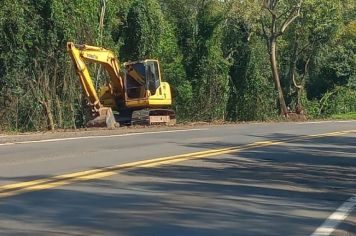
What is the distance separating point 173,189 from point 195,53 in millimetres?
38508

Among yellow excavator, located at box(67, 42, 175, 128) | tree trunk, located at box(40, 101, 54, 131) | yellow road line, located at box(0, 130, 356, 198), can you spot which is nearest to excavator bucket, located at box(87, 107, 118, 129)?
yellow excavator, located at box(67, 42, 175, 128)

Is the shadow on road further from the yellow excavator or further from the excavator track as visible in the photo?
the excavator track

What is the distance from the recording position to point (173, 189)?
1195 centimetres

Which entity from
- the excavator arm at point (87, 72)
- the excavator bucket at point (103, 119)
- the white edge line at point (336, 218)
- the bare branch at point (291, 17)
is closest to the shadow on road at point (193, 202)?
the white edge line at point (336, 218)

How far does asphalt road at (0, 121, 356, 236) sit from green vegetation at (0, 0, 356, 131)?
15334 millimetres

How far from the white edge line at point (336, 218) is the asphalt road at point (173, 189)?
0.5 inches

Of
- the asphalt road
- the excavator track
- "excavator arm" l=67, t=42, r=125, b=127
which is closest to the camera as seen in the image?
the asphalt road

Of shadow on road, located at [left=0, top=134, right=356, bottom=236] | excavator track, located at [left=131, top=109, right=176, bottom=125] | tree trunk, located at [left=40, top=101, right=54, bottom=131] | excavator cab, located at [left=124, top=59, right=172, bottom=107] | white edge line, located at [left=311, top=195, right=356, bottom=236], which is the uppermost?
excavator cab, located at [left=124, top=59, right=172, bottom=107]

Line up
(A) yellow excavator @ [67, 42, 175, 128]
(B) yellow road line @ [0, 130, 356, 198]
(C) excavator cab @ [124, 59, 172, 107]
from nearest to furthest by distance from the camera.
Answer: (B) yellow road line @ [0, 130, 356, 198] < (A) yellow excavator @ [67, 42, 175, 128] < (C) excavator cab @ [124, 59, 172, 107]

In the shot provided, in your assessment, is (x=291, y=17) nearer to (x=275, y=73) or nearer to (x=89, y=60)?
(x=275, y=73)

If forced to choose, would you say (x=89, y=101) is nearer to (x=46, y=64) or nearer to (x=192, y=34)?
(x=46, y=64)

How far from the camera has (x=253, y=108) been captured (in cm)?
5175

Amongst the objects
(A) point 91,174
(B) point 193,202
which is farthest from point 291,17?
(B) point 193,202

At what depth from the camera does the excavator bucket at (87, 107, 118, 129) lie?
99.3 feet
